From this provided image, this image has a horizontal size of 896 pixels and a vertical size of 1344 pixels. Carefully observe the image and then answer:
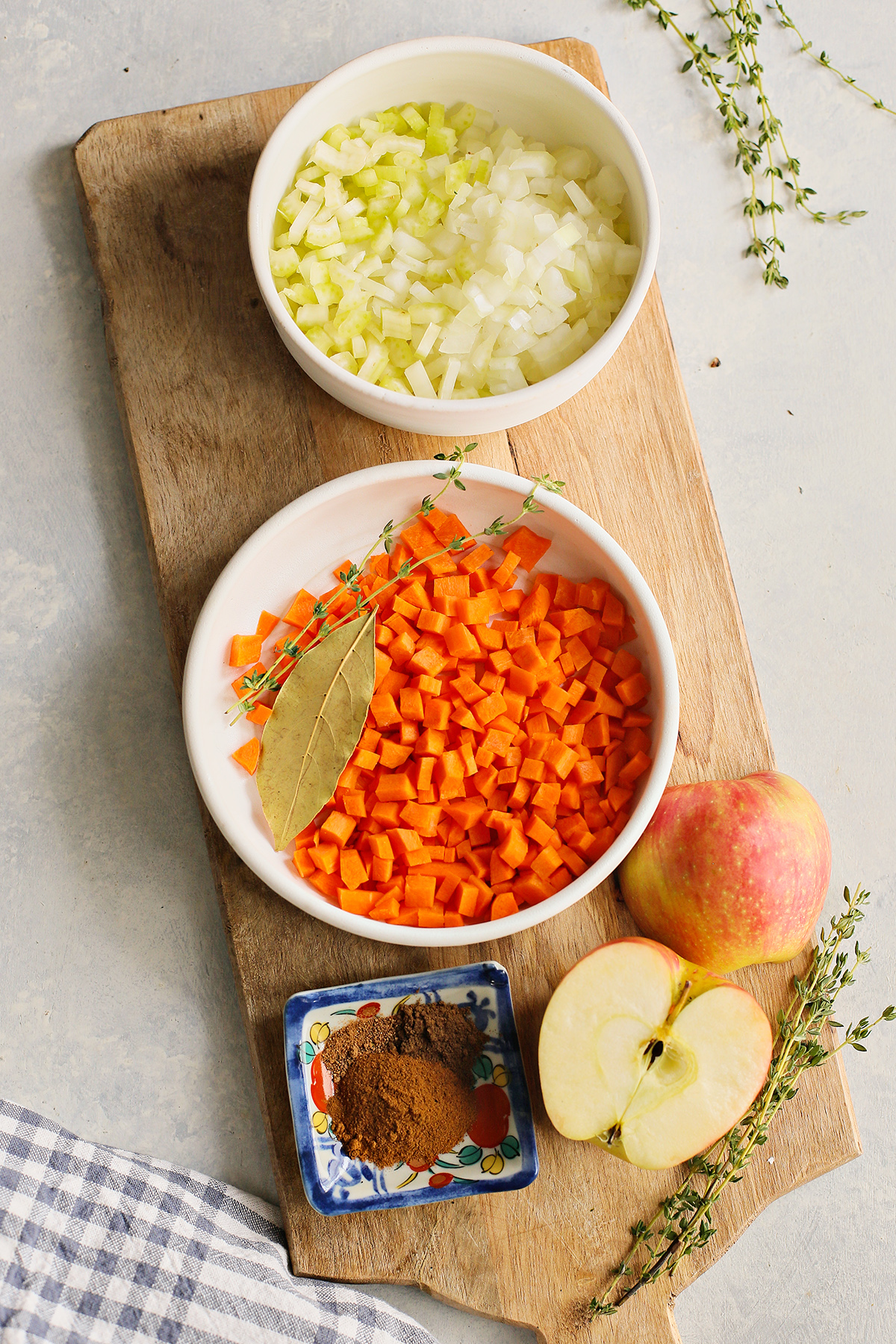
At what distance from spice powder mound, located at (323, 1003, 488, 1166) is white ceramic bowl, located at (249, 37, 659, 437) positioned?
731mm

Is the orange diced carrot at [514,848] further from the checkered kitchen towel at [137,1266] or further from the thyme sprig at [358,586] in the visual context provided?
the checkered kitchen towel at [137,1266]

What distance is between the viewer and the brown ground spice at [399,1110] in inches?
43.4

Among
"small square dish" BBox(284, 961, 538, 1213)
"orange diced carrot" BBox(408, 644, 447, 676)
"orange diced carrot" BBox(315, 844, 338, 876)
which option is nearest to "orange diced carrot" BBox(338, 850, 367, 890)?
"orange diced carrot" BBox(315, 844, 338, 876)

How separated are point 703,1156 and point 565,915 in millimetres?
347

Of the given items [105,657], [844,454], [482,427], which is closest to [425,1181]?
[105,657]

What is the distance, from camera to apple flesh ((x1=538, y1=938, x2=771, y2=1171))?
1085mm

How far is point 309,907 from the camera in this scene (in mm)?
1071

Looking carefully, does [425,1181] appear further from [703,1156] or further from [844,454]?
[844,454]

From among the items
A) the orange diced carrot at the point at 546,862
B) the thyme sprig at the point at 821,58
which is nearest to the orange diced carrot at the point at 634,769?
the orange diced carrot at the point at 546,862

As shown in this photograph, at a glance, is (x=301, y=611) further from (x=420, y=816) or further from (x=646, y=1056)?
(x=646, y=1056)

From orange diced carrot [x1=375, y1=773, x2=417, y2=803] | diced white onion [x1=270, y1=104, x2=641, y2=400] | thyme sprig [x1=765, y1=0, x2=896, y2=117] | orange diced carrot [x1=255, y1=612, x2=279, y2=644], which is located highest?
thyme sprig [x1=765, y1=0, x2=896, y2=117]

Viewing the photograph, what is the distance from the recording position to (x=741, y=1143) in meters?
1.16

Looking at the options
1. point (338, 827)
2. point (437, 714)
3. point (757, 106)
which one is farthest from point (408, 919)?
point (757, 106)

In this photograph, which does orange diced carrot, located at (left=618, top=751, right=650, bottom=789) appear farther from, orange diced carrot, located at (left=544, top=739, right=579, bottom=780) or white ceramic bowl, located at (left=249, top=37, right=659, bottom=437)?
white ceramic bowl, located at (left=249, top=37, right=659, bottom=437)
